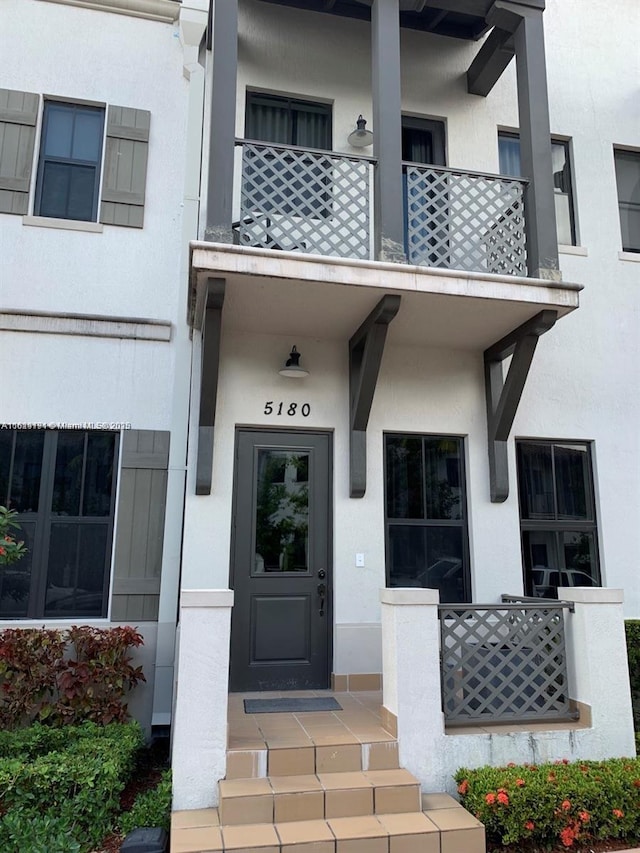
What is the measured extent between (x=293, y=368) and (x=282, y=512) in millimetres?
1398

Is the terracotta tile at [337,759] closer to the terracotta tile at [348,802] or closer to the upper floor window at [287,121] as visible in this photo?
the terracotta tile at [348,802]

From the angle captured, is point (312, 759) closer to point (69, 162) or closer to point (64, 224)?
point (64, 224)

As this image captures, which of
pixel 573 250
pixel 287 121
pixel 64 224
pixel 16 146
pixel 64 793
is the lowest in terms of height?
pixel 64 793

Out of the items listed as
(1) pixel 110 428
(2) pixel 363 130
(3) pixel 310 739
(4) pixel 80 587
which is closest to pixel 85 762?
(3) pixel 310 739

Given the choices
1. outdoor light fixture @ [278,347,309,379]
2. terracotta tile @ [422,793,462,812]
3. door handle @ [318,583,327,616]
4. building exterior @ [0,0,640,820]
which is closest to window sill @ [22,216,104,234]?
building exterior @ [0,0,640,820]

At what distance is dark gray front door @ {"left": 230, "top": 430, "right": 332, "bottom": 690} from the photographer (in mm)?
5887

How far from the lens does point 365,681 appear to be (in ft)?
19.5

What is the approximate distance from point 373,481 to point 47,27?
5850 millimetres

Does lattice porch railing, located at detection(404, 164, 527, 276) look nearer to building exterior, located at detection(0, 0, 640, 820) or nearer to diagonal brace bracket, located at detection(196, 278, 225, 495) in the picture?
building exterior, located at detection(0, 0, 640, 820)

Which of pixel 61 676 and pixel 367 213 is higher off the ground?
pixel 367 213

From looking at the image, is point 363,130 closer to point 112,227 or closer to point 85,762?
point 112,227

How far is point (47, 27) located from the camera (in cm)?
669

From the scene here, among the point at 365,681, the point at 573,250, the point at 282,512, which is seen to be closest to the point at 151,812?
the point at 365,681

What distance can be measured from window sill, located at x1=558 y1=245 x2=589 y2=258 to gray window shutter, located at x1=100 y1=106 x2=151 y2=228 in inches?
184
